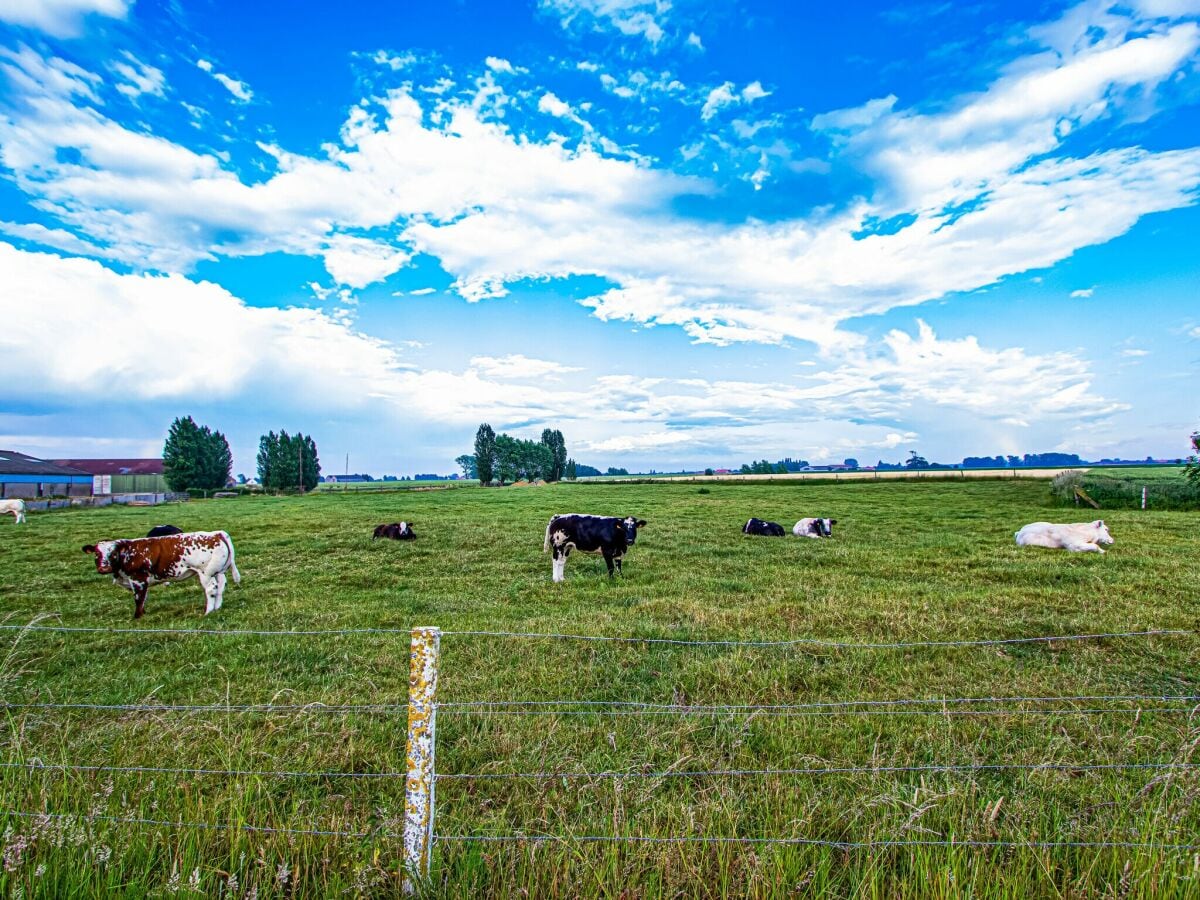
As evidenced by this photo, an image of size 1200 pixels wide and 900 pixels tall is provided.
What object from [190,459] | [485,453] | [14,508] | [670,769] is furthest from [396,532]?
[485,453]

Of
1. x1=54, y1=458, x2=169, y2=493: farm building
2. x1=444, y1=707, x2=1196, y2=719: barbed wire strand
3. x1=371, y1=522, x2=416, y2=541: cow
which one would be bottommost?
x1=444, y1=707, x2=1196, y2=719: barbed wire strand

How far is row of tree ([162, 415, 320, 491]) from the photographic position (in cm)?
7500

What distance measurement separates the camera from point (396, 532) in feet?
67.4

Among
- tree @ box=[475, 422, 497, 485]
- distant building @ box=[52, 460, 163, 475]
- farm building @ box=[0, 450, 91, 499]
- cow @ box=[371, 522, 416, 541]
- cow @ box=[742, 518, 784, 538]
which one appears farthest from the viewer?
tree @ box=[475, 422, 497, 485]

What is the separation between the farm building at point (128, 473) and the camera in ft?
263

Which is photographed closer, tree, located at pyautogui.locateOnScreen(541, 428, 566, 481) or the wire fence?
the wire fence

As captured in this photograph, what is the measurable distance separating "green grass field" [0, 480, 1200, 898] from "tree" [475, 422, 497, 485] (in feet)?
285

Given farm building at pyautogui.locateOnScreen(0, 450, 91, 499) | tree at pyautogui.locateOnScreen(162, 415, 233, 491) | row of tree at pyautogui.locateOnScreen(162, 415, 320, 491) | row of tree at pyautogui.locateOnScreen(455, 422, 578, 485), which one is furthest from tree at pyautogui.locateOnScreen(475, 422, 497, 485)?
farm building at pyautogui.locateOnScreen(0, 450, 91, 499)

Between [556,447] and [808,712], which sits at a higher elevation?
[556,447]

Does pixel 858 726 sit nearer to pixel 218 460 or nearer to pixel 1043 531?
pixel 1043 531

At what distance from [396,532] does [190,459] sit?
7162cm

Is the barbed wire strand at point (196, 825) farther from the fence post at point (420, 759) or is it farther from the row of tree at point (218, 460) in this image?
the row of tree at point (218, 460)

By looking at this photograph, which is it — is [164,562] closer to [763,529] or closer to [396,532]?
[396,532]

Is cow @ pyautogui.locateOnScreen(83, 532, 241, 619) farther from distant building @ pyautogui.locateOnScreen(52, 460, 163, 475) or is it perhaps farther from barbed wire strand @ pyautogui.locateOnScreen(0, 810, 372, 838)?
distant building @ pyautogui.locateOnScreen(52, 460, 163, 475)
